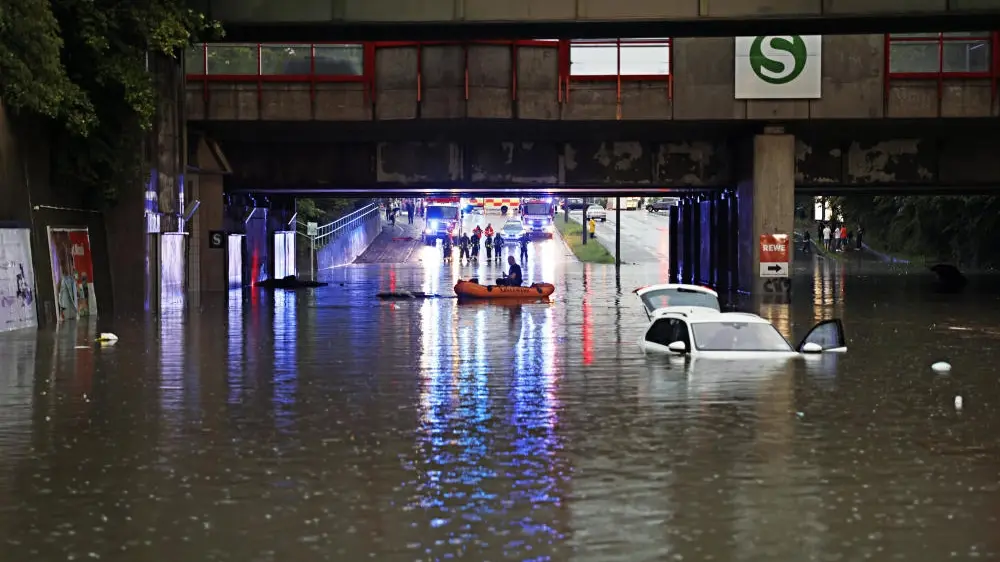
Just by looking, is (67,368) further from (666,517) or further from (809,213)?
(809,213)

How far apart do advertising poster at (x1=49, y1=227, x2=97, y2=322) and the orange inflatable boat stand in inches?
498

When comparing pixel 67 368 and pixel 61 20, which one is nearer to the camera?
pixel 67 368

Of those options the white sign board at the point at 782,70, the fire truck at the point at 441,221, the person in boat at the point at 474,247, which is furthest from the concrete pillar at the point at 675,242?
the fire truck at the point at 441,221

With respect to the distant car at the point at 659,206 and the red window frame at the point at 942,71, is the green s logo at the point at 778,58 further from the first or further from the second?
the distant car at the point at 659,206

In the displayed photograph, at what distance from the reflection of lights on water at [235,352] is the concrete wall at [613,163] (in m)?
7.90

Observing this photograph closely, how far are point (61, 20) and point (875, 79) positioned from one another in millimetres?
24201

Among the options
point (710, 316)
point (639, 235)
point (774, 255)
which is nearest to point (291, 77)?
point (774, 255)

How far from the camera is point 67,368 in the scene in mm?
22391

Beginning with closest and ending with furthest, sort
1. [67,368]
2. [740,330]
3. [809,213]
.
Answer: [67,368], [740,330], [809,213]

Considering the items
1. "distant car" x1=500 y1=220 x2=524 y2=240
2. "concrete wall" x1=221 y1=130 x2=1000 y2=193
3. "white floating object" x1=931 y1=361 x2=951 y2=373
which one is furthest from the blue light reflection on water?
"distant car" x1=500 y1=220 x2=524 y2=240

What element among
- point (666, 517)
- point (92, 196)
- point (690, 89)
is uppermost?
point (690, 89)

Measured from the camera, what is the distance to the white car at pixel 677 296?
1236 inches

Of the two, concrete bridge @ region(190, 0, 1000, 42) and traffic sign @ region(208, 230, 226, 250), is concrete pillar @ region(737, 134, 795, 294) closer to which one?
concrete bridge @ region(190, 0, 1000, 42)

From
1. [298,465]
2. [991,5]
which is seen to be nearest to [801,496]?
[298,465]
